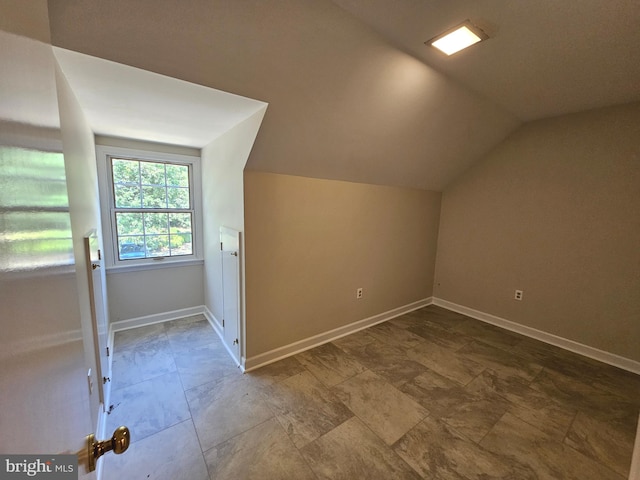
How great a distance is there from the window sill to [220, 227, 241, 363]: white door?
91cm

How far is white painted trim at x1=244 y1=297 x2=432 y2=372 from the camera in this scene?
2.41 meters

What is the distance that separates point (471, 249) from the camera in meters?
3.67

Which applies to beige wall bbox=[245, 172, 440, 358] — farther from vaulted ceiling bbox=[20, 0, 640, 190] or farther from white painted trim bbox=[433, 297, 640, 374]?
white painted trim bbox=[433, 297, 640, 374]

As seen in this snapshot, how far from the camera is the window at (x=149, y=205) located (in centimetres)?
287

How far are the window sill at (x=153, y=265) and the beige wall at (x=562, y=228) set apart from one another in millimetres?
3813

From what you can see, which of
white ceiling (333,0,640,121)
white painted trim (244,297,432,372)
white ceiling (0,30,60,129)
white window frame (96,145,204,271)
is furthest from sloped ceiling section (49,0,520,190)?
white painted trim (244,297,432,372)

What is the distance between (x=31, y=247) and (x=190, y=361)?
2481 mm

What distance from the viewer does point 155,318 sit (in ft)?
10.4

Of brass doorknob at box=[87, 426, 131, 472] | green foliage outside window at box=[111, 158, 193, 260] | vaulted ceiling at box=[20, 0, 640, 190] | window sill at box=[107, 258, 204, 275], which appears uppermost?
vaulted ceiling at box=[20, 0, 640, 190]

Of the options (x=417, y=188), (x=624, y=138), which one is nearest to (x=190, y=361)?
(x=417, y=188)

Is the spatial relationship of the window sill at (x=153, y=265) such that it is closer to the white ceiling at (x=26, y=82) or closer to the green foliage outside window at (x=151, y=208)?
the green foliage outside window at (x=151, y=208)

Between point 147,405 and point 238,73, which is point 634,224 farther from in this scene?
point 147,405

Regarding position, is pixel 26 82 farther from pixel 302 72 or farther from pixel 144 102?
pixel 144 102

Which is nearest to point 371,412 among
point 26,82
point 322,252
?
point 322,252
